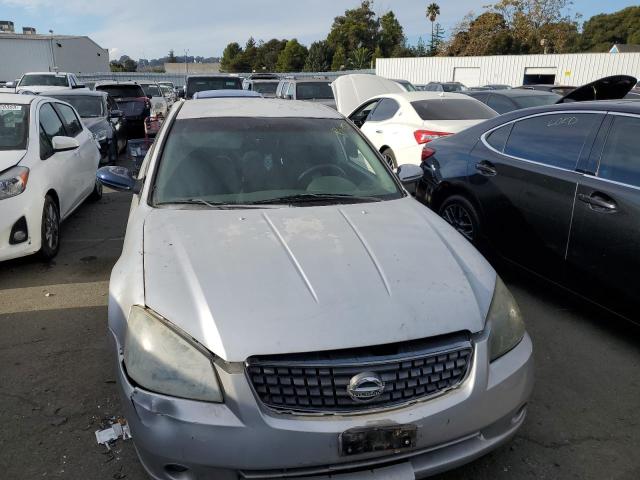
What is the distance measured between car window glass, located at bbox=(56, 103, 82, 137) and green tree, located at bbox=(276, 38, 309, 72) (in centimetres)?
7114

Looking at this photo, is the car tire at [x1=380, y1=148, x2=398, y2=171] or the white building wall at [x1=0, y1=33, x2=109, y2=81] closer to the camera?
the car tire at [x1=380, y1=148, x2=398, y2=171]

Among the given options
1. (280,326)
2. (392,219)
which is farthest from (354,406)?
(392,219)

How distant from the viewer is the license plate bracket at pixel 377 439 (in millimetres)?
1938

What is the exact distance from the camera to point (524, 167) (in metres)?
4.27

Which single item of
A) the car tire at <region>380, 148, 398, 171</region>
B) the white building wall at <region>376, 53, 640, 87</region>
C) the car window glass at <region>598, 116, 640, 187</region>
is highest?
the white building wall at <region>376, 53, 640, 87</region>

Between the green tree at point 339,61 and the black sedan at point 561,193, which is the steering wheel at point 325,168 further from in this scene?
the green tree at point 339,61

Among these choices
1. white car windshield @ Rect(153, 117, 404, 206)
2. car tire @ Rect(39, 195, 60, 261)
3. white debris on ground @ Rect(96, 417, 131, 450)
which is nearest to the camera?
white debris on ground @ Rect(96, 417, 131, 450)

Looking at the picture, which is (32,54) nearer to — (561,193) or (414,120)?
(414,120)

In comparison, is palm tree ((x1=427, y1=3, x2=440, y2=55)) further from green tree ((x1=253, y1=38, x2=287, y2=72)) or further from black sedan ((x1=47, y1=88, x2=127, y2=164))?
black sedan ((x1=47, y1=88, x2=127, y2=164))

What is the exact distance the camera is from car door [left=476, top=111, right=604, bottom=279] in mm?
3869

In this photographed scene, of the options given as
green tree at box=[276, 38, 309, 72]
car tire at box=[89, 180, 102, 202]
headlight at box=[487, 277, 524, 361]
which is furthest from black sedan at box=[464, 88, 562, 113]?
green tree at box=[276, 38, 309, 72]

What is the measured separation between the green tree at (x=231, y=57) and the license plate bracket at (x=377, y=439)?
91551 millimetres

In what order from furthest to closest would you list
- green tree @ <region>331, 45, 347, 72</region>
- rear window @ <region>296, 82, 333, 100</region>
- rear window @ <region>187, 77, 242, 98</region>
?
green tree @ <region>331, 45, 347, 72</region>
rear window @ <region>187, 77, 242, 98</region>
rear window @ <region>296, 82, 333, 100</region>

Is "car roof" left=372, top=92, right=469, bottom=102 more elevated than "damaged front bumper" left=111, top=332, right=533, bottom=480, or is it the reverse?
"car roof" left=372, top=92, right=469, bottom=102
